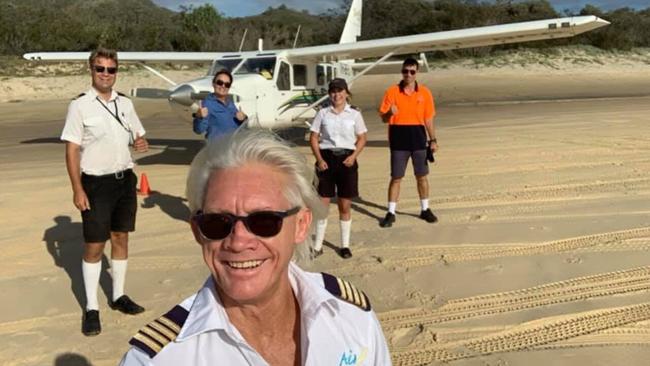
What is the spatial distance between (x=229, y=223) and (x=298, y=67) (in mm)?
10986

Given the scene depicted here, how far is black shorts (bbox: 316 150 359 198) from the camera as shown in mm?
5656

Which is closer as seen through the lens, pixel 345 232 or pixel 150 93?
pixel 345 232

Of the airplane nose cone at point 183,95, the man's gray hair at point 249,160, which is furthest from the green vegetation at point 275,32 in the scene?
the man's gray hair at point 249,160

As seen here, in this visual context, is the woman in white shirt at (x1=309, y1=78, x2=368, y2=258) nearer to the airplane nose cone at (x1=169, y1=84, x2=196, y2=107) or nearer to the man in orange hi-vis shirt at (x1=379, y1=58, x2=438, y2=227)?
the man in orange hi-vis shirt at (x1=379, y1=58, x2=438, y2=227)

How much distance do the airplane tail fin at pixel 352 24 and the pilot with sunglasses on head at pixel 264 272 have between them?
62.6ft

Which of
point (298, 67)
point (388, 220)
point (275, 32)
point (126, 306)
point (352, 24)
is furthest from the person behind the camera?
point (275, 32)

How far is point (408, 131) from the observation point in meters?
6.48

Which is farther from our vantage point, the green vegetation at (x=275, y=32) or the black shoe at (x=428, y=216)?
the green vegetation at (x=275, y=32)

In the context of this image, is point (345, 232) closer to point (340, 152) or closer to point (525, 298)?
point (340, 152)

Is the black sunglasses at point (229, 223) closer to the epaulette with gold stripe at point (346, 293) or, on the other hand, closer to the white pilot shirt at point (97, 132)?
the epaulette with gold stripe at point (346, 293)

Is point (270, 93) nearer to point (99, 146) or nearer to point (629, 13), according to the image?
point (99, 146)

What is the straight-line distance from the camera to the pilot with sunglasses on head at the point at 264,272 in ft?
5.13

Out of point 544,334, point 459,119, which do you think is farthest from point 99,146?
point 459,119

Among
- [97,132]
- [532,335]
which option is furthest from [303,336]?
[97,132]
